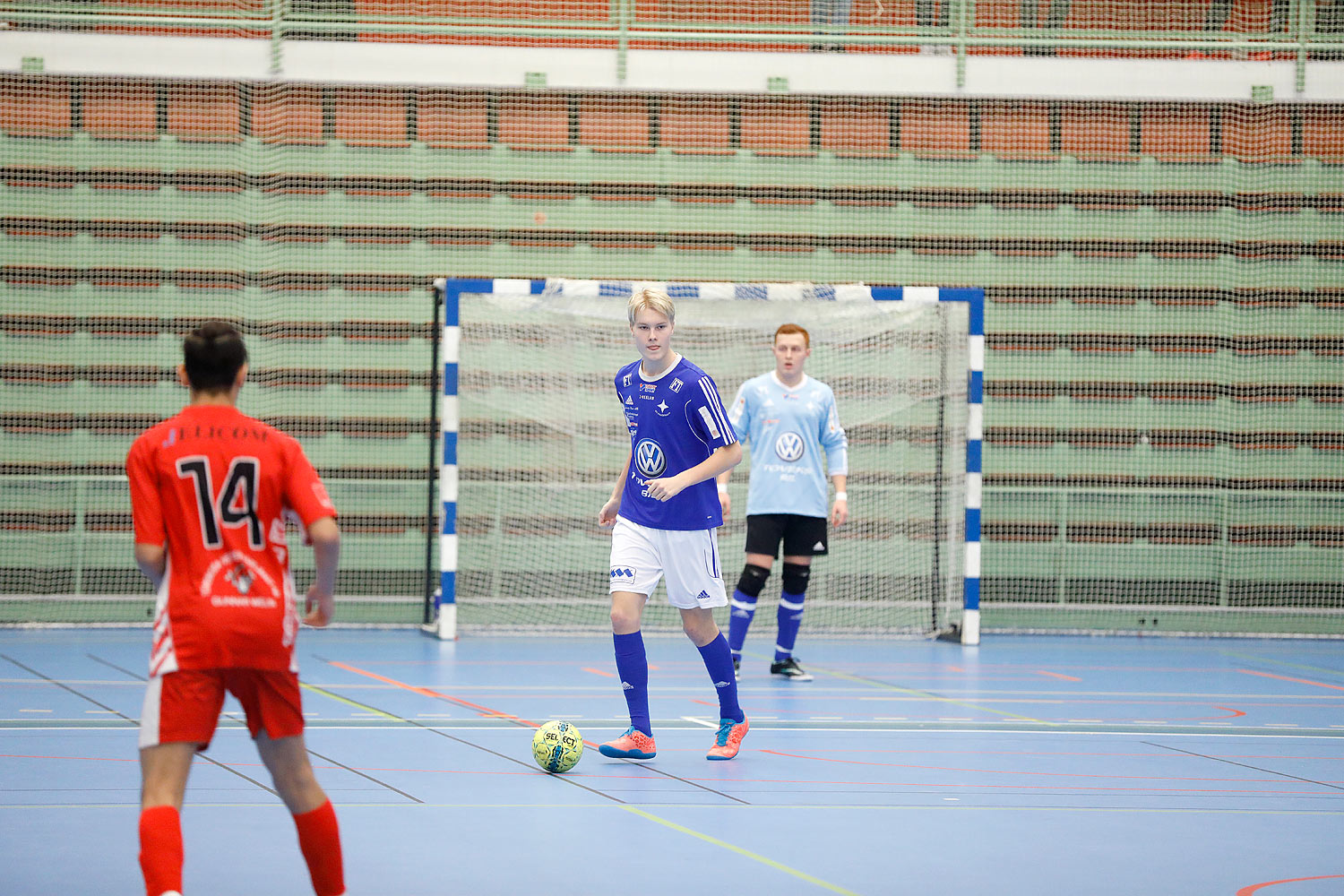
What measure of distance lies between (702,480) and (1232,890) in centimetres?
231

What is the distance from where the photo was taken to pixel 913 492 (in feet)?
36.1

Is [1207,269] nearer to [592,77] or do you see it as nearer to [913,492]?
[913,492]

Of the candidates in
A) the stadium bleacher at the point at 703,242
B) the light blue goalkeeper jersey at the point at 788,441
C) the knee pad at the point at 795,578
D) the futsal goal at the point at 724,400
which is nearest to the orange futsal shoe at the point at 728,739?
the light blue goalkeeper jersey at the point at 788,441

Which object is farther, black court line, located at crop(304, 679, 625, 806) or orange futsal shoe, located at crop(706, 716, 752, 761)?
orange futsal shoe, located at crop(706, 716, 752, 761)

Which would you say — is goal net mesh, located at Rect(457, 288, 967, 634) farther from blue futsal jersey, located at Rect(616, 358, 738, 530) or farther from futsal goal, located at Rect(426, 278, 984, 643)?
blue futsal jersey, located at Rect(616, 358, 738, 530)

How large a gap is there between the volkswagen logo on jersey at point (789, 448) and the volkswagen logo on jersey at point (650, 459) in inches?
102

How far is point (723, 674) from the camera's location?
5.53 metres

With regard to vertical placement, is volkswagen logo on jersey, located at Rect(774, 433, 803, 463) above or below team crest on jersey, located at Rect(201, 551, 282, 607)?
above

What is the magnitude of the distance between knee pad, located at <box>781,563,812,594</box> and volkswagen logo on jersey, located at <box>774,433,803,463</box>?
63 centimetres

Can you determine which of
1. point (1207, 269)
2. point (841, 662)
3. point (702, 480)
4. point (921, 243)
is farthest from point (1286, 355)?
point (702, 480)

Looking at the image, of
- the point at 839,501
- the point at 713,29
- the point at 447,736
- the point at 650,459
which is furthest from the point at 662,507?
the point at 713,29

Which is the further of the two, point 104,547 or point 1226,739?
point 104,547

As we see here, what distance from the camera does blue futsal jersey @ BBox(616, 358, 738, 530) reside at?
5.31 m

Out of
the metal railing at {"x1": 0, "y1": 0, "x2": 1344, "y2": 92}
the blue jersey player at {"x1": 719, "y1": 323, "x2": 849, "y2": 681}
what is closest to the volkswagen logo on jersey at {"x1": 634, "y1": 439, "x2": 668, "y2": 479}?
the blue jersey player at {"x1": 719, "y1": 323, "x2": 849, "y2": 681}
